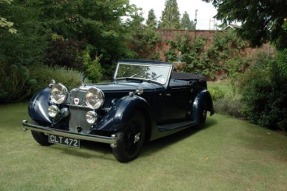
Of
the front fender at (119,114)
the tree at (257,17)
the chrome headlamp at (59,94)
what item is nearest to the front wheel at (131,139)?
the front fender at (119,114)

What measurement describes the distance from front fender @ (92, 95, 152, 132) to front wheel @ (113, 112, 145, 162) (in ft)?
0.35

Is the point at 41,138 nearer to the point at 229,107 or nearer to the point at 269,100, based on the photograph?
the point at 269,100

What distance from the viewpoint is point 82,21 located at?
Result: 18.3m

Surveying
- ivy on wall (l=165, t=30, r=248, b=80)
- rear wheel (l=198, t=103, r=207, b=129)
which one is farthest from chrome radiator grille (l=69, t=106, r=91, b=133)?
ivy on wall (l=165, t=30, r=248, b=80)

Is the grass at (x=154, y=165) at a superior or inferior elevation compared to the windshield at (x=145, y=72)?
inferior

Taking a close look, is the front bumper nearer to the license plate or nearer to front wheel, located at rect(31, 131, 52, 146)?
the license plate

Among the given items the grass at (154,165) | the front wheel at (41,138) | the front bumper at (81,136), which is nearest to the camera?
the grass at (154,165)

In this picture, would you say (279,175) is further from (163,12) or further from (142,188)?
(163,12)

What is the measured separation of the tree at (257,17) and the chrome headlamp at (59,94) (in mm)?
3931

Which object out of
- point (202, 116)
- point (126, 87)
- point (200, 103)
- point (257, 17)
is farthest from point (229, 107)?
point (126, 87)

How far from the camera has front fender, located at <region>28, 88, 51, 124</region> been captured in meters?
5.29

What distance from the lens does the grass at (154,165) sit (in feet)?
13.6

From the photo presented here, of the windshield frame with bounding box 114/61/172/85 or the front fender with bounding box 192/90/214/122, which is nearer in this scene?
the windshield frame with bounding box 114/61/172/85

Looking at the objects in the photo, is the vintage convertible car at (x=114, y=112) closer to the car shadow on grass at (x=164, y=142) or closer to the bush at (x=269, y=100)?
the car shadow on grass at (x=164, y=142)
